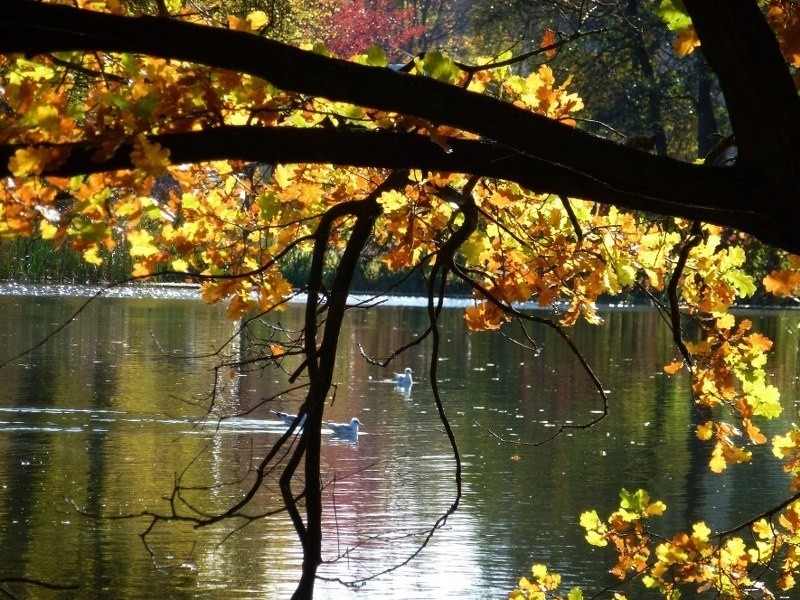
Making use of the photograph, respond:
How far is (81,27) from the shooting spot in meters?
2.22

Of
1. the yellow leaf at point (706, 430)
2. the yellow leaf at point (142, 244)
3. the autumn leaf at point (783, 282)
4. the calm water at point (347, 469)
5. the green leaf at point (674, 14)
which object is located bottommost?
the calm water at point (347, 469)

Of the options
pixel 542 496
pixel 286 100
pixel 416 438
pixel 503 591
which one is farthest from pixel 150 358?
pixel 286 100

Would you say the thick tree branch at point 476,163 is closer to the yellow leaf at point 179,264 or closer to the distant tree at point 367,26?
the yellow leaf at point 179,264

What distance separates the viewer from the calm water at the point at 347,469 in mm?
7875

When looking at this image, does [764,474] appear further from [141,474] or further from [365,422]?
[141,474]

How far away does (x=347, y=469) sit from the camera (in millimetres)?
10922

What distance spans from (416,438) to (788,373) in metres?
8.11

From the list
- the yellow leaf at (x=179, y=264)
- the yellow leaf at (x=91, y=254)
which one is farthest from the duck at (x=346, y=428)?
the yellow leaf at (x=91, y=254)

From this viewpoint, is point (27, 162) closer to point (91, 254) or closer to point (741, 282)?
point (91, 254)

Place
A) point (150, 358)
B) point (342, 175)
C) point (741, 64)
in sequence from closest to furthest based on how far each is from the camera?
point (741, 64) → point (342, 175) → point (150, 358)

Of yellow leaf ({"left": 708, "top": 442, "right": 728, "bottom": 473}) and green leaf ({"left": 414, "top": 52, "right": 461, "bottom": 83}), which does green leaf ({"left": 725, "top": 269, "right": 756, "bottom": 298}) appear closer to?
yellow leaf ({"left": 708, "top": 442, "right": 728, "bottom": 473})

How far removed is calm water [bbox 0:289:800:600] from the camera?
310 inches

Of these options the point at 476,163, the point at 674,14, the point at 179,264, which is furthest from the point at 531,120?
the point at 179,264

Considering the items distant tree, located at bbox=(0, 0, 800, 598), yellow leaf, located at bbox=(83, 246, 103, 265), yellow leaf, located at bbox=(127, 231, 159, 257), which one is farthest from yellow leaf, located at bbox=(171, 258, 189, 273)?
yellow leaf, located at bbox=(83, 246, 103, 265)
